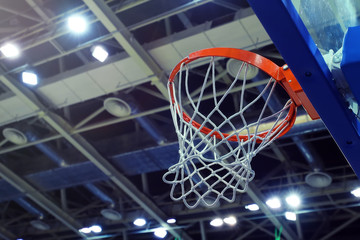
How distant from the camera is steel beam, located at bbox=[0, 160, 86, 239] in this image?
11.5 metres

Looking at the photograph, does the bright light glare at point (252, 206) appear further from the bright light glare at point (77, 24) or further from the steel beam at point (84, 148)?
the bright light glare at point (77, 24)

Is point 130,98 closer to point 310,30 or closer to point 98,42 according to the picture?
Result: point 98,42

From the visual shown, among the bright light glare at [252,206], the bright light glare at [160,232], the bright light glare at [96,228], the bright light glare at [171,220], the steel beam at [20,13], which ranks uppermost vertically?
the steel beam at [20,13]

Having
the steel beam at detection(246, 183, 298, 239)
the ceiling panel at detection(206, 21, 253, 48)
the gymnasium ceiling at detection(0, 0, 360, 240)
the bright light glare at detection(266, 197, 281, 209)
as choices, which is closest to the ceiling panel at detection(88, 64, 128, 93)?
the gymnasium ceiling at detection(0, 0, 360, 240)

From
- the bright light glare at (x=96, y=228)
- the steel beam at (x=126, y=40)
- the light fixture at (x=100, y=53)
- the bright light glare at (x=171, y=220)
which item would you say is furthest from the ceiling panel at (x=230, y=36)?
the bright light glare at (x=96, y=228)

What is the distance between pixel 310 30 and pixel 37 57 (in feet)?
21.8

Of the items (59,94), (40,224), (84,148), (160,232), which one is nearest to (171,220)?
(160,232)

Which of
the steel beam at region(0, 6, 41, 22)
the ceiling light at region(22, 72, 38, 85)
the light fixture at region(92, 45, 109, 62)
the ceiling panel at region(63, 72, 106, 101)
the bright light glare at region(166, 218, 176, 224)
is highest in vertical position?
the steel beam at region(0, 6, 41, 22)

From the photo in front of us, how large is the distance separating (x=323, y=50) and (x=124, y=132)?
8.13m

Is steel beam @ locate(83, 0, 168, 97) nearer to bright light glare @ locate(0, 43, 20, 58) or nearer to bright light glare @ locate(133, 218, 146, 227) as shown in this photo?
bright light glare @ locate(0, 43, 20, 58)

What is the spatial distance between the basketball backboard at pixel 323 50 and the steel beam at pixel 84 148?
6899 millimetres

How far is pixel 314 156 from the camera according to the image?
10.1 meters

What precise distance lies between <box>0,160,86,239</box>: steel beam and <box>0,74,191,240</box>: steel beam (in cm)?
192

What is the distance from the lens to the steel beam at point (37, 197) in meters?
11.5
